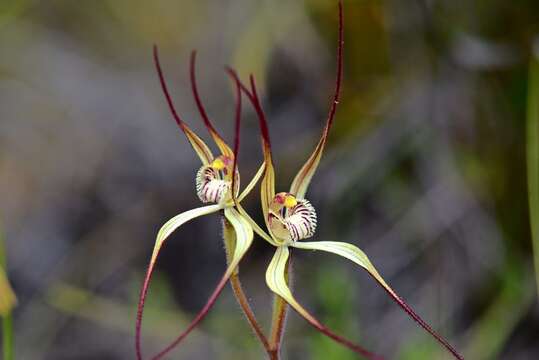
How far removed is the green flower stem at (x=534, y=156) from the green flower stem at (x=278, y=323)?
2.50ft

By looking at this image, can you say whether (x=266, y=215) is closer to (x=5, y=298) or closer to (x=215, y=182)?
(x=215, y=182)

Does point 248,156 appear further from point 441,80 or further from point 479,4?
point 479,4

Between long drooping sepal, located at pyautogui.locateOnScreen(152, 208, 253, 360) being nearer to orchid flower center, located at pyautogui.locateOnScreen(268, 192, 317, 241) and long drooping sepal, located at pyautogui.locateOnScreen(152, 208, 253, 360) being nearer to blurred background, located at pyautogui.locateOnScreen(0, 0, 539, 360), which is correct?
orchid flower center, located at pyautogui.locateOnScreen(268, 192, 317, 241)

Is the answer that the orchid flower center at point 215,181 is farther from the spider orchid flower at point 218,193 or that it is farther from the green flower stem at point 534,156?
the green flower stem at point 534,156

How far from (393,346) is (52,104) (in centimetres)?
142

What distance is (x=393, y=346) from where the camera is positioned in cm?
198

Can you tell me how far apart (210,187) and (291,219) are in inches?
4.5

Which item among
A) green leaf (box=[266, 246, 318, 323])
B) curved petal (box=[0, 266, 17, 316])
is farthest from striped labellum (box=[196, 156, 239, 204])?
curved petal (box=[0, 266, 17, 316])

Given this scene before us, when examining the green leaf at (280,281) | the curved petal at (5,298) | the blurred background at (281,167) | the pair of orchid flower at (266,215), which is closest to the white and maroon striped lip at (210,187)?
the pair of orchid flower at (266,215)

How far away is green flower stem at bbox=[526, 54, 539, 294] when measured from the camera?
155cm

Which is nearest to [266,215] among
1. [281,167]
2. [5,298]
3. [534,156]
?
[5,298]

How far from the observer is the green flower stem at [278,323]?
3.10 ft

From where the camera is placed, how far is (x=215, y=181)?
1.00m

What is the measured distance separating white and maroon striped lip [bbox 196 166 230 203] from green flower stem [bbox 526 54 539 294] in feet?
2.63
